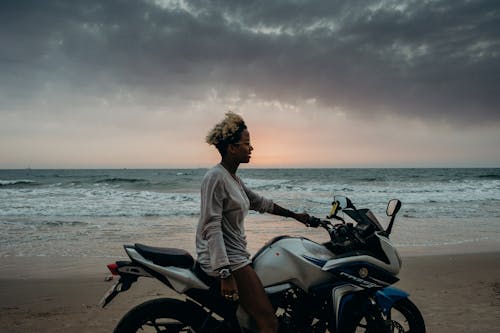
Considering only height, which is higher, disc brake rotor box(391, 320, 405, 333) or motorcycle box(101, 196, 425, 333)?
motorcycle box(101, 196, 425, 333)

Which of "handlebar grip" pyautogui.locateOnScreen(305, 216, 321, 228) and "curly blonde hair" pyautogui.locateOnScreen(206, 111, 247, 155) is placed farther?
"handlebar grip" pyautogui.locateOnScreen(305, 216, 321, 228)

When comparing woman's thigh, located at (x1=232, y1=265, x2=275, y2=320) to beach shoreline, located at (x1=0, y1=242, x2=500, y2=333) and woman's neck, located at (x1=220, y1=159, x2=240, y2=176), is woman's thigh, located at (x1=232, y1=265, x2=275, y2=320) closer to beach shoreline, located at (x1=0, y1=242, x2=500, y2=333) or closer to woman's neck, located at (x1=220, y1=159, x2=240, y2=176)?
woman's neck, located at (x1=220, y1=159, x2=240, y2=176)

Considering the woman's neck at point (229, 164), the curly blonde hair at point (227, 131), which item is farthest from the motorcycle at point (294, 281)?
the curly blonde hair at point (227, 131)

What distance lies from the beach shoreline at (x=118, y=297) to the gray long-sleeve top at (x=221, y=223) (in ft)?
7.78

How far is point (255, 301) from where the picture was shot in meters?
2.59

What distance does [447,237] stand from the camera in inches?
389

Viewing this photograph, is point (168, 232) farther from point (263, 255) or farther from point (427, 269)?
point (263, 255)

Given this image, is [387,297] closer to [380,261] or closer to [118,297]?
[380,261]

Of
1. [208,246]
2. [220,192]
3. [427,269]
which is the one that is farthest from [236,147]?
[427,269]

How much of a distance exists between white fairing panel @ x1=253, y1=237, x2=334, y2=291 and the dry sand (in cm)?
226

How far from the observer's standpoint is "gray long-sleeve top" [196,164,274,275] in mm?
2492

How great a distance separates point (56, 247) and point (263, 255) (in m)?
7.29

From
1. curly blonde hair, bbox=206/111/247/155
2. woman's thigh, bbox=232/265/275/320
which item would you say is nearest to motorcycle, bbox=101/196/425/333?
woman's thigh, bbox=232/265/275/320

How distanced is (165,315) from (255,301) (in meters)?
0.65
